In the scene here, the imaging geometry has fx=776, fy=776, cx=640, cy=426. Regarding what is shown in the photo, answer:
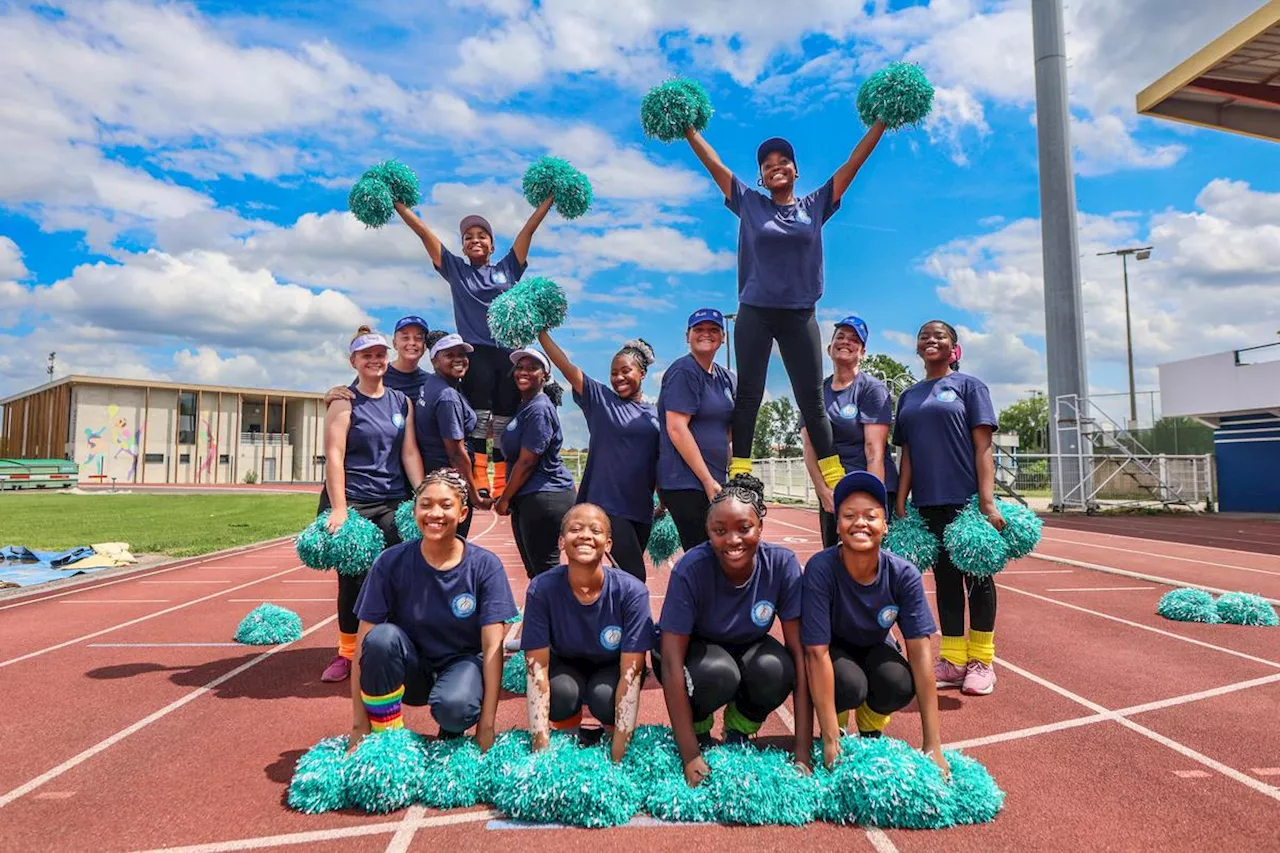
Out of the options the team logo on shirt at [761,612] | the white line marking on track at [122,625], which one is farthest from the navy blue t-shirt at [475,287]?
the white line marking on track at [122,625]

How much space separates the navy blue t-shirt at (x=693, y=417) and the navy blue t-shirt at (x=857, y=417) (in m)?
0.79

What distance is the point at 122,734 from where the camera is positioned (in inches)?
147

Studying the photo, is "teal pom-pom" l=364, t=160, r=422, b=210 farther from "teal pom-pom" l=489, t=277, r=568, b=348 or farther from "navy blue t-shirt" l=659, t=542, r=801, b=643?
"navy blue t-shirt" l=659, t=542, r=801, b=643

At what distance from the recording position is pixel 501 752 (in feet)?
9.95

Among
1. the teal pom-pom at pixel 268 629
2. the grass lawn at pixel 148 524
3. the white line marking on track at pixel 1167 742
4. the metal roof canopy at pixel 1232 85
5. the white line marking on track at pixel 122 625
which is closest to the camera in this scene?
the white line marking on track at pixel 1167 742

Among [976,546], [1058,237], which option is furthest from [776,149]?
[1058,237]

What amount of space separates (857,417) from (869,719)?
5.60 ft

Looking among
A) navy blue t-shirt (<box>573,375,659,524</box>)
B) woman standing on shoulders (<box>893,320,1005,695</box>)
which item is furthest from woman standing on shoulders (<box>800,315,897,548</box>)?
navy blue t-shirt (<box>573,375,659,524</box>)

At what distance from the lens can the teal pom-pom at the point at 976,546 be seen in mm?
3990

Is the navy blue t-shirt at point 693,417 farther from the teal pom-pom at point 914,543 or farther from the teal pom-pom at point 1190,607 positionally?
the teal pom-pom at point 1190,607

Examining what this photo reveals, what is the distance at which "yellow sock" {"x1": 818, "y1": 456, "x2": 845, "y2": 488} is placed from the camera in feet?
13.9

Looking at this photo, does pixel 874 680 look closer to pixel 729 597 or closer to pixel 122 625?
pixel 729 597

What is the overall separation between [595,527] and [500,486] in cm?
179

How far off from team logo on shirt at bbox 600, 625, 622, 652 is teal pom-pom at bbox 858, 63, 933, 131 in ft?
9.59
